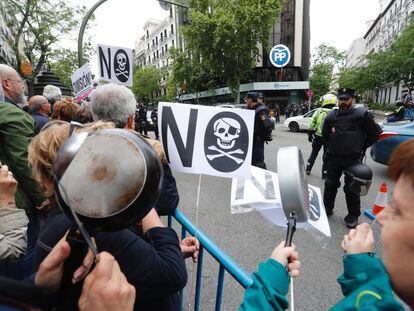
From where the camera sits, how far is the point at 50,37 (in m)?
18.3

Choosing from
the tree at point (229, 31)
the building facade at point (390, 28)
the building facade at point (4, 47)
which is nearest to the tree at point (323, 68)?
the building facade at point (390, 28)

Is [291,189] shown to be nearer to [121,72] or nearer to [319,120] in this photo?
[121,72]

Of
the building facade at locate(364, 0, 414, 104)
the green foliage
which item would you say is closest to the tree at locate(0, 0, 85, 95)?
the green foliage

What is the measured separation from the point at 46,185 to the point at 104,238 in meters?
0.49

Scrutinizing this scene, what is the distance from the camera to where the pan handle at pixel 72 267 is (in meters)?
0.60

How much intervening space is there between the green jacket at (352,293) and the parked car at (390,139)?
574 centimetres

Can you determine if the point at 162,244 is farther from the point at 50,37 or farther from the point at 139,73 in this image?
the point at 139,73

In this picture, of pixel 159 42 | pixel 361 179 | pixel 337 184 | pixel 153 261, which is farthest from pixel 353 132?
pixel 159 42

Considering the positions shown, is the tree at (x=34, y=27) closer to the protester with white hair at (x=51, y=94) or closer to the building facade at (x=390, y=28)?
the protester with white hair at (x=51, y=94)

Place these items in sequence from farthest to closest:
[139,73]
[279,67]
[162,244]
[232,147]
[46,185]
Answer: [139,73]
[279,67]
[232,147]
[46,185]
[162,244]

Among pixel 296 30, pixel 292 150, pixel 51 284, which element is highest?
pixel 296 30

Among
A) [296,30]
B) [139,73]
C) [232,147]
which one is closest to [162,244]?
[232,147]

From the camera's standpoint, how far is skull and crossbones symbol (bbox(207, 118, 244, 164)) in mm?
1871

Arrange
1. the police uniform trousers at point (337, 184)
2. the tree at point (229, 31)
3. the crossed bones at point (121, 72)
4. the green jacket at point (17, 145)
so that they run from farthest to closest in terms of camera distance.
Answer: the tree at point (229, 31) < the crossed bones at point (121, 72) < the police uniform trousers at point (337, 184) < the green jacket at point (17, 145)
